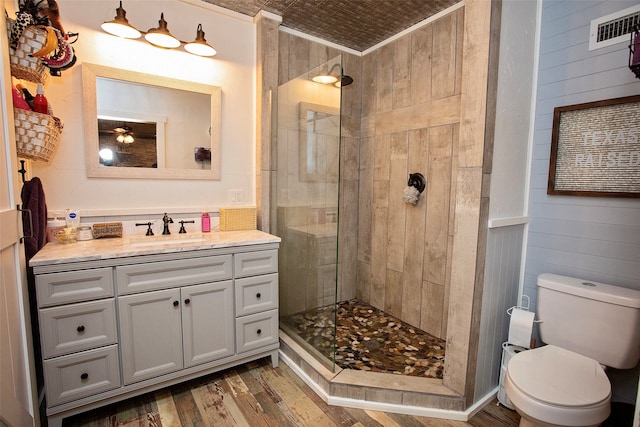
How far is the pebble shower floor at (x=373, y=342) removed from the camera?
2.16 m

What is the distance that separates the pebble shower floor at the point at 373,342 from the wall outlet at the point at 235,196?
102cm

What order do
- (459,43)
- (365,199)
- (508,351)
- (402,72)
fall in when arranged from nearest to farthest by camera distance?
(508,351)
(459,43)
(402,72)
(365,199)

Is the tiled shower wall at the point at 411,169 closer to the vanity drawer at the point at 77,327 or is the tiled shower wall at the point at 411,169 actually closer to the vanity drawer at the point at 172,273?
the vanity drawer at the point at 172,273

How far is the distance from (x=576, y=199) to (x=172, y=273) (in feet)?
7.85

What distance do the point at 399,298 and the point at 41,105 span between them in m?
2.89

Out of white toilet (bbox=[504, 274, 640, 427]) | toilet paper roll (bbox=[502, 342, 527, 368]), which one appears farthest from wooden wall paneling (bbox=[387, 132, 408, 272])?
white toilet (bbox=[504, 274, 640, 427])

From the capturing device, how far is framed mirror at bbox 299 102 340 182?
2.01 metres

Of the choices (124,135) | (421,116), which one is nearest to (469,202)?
(421,116)

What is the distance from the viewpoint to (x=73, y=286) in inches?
62.7

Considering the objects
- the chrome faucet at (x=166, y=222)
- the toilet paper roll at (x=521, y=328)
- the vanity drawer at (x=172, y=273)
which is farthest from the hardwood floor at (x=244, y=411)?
the chrome faucet at (x=166, y=222)

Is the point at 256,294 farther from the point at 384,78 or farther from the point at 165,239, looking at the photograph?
the point at 384,78

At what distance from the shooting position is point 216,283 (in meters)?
1.98

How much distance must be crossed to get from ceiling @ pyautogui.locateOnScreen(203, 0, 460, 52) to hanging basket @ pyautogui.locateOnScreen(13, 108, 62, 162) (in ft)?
4.71

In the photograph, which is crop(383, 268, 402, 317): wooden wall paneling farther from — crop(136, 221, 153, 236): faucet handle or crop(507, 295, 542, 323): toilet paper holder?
crop(136, 221, 153, 236): faucet handle
